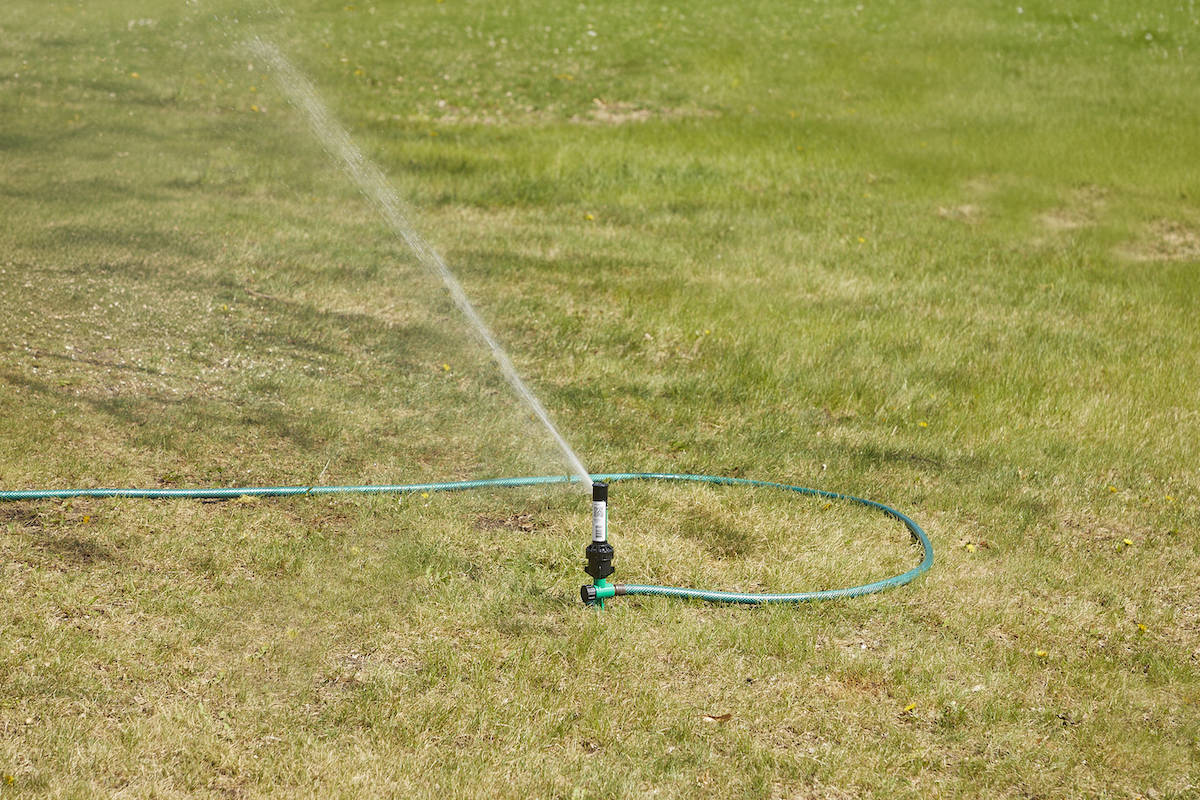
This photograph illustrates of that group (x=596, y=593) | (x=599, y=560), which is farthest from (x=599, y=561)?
(x=596, y=593)

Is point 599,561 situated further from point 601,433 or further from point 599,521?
point 601,433

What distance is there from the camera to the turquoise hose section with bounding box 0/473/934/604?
4723 mm

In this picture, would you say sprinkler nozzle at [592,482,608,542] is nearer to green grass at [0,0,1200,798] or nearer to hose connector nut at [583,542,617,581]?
hose connector nut at [583,542,617,581]

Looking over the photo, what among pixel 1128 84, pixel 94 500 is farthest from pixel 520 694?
pixel 1128 84

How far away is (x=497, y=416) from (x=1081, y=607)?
3.55 metres

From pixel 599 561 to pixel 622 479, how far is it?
1530 millimetres

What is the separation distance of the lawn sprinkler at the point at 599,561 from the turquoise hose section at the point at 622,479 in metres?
0.05

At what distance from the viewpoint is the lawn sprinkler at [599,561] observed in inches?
171

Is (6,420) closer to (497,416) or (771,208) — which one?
(497,416)

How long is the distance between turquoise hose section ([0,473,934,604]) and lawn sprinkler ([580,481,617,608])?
0.18 ft

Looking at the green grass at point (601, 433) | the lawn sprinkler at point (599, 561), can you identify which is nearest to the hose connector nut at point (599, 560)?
the lawn sprinkler at point (599, 561)

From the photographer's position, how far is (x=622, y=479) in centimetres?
596

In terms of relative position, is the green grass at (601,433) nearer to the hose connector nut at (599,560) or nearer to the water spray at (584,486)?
the water spray at (584,486)

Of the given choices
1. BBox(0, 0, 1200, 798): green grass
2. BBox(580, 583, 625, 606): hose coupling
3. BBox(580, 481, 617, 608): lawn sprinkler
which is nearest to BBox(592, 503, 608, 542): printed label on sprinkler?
BBox(580, 481, 617, 608): lawn sprinkler
